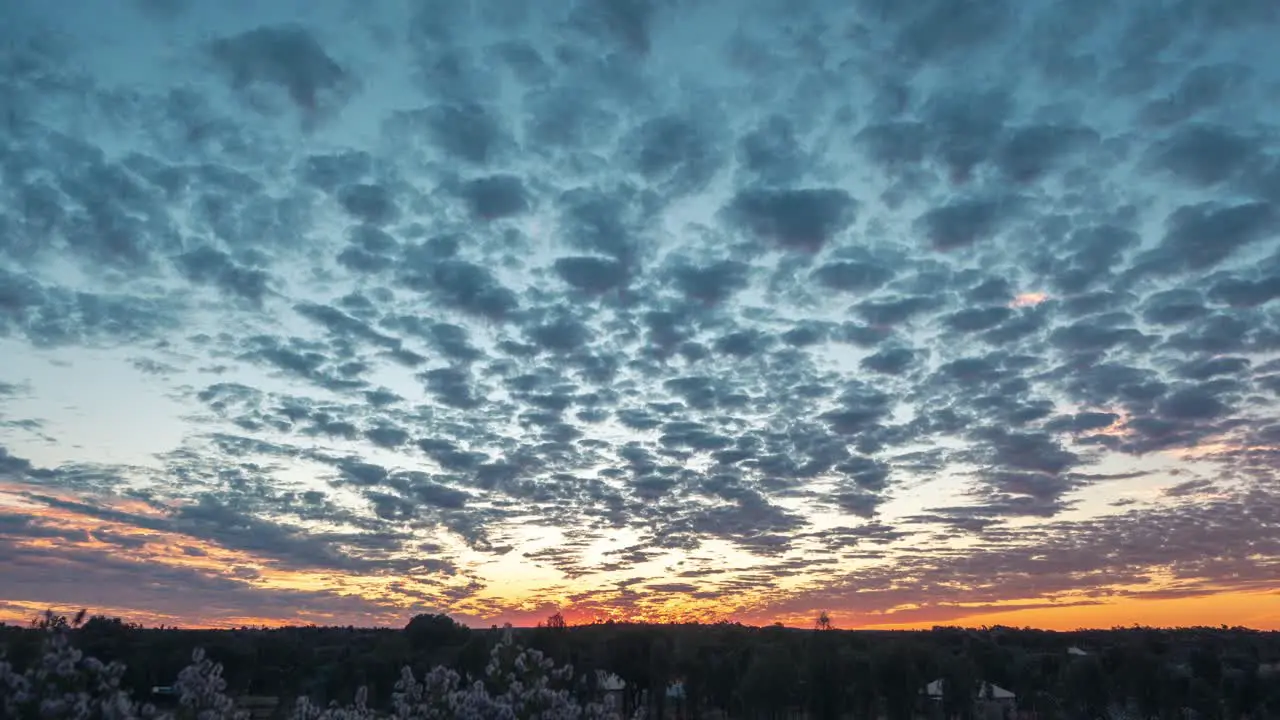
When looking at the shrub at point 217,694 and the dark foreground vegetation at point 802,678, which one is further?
the dark foreground vegetation at point 802,678

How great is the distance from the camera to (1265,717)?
235 feet

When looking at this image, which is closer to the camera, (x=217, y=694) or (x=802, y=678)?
(x=217, y=694)

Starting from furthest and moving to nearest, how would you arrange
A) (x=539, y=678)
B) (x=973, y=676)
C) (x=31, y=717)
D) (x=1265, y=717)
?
(x=973, y=676), (x=1265, y=717), (x=539, y=678), (x=31, y=717)

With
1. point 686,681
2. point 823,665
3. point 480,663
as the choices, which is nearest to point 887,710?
point 823,665

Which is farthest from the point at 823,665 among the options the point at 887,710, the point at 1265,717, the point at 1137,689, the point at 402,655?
the point at 402,655

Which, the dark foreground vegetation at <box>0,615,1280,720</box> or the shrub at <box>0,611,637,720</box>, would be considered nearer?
the shrub at <box>0,611,637,720</box>

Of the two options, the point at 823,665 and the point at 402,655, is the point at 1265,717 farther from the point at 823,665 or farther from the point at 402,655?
the point at 402,655

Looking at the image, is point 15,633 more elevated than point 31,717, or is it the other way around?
point 15,633

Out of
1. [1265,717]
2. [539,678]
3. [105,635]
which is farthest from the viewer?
[105,635]

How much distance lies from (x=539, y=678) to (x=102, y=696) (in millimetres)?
5635

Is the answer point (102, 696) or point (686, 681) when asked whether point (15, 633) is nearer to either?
point (102, 696)

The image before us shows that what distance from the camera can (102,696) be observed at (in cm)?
1145

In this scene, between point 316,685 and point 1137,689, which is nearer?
point 1137,689

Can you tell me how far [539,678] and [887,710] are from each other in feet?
224
